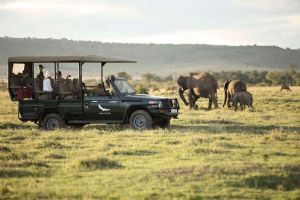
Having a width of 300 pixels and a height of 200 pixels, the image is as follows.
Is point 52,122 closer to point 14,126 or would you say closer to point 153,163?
point 14,126

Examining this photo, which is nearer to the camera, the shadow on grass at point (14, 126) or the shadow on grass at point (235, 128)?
the shadow on grass at point (235, 128)

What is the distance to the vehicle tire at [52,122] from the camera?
2144 centimetres

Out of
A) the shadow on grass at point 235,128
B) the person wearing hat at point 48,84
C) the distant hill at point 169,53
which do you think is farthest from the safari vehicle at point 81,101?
the distant hill at point 169,53

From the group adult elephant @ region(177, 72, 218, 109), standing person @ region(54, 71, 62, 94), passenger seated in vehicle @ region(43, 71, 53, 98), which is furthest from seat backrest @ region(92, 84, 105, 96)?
adult elephant @ region(177, 72, 218, 109)

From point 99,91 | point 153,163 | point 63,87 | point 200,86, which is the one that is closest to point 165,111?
point 99,91

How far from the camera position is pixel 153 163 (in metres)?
14.0

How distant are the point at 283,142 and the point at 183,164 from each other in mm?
4549

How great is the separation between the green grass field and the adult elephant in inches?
367

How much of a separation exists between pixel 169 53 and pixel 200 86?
323ft

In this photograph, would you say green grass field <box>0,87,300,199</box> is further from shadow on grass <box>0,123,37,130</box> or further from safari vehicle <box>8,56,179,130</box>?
shadow on grass <box>0,123,37,130</box>

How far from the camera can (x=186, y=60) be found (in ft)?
410

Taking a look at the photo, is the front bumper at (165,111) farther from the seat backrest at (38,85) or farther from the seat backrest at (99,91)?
the seat backrest at (38,85)


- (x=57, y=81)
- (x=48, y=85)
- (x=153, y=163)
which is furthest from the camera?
(x=48, y=85)

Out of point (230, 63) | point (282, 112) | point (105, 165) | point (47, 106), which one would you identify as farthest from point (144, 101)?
point (230, 63)
